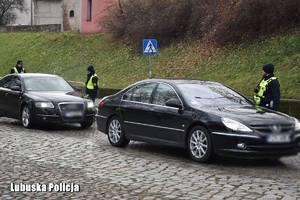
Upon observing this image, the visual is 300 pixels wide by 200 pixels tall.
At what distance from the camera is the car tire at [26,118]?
16.0 m

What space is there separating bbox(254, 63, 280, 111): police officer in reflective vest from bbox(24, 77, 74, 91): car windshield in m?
6.69

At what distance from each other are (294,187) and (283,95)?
41.2ft

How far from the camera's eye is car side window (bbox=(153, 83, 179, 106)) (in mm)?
11555

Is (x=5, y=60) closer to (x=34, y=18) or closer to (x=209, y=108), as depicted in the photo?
(x=34, y=18)

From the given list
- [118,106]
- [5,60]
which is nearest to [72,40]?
[5,60]

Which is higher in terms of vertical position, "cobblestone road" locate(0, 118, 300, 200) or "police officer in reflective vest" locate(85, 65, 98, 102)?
"police officer in reflective vest" locate(85, 65, 98, 102)

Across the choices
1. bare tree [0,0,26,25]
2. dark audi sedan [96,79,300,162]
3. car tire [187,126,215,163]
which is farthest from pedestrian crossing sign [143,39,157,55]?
bare tree [0,0,26,25]

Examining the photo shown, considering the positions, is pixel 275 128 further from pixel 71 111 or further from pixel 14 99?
pixel 14 99

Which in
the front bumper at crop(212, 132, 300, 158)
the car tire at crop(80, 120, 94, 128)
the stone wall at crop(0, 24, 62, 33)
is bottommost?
the car tire at crop(80, 120, 94, 128)

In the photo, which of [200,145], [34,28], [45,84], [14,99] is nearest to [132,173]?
[200,145]

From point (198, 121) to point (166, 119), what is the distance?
3.05 ft

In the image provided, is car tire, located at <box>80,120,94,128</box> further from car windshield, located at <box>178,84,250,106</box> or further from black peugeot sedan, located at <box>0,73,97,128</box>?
car windshield, located at <box>178,84,250,106</box>

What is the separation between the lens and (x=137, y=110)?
12055 millimetres

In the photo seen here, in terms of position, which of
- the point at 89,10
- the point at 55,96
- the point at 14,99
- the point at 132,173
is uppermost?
the point at 89,10
